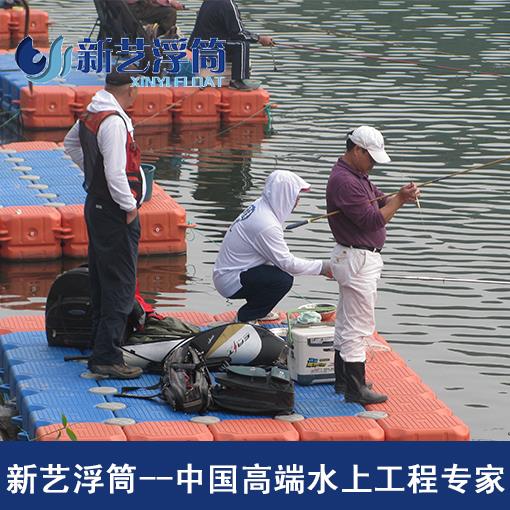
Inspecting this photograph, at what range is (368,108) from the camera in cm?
1942

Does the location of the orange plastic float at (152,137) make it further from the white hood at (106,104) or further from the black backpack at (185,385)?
the black backpack at (185,385)

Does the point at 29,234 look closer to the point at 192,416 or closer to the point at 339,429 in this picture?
the point at 192,416

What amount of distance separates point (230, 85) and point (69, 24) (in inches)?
331

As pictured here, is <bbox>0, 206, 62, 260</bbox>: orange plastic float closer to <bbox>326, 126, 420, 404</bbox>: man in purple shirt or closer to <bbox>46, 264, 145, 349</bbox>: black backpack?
<bbox>46, 264, 145, 349</bbox>: black backpack

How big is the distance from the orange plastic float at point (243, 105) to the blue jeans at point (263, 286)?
29.8 ft

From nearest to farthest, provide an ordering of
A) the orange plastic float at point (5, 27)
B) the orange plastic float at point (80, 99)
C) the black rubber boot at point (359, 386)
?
the black rubber boot at point (359, 386), the orange plastic float at point (80, 99), the orange plastic float at point (5, 27)

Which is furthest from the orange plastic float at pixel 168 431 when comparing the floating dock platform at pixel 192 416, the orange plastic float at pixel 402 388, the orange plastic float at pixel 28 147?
the orange plastic float at pixel 28 147

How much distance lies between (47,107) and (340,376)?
10164mm

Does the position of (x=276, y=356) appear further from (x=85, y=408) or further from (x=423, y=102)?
(x=423, y=102)

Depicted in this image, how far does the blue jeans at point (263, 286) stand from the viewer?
963cm

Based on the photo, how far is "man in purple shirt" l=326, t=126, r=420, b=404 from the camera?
27.7 ft

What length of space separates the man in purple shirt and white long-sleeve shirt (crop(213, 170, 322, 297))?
74 cm

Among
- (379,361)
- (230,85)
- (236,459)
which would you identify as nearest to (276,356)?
(379,361)

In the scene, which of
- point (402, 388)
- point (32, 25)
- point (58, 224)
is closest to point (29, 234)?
point (58, 224)
